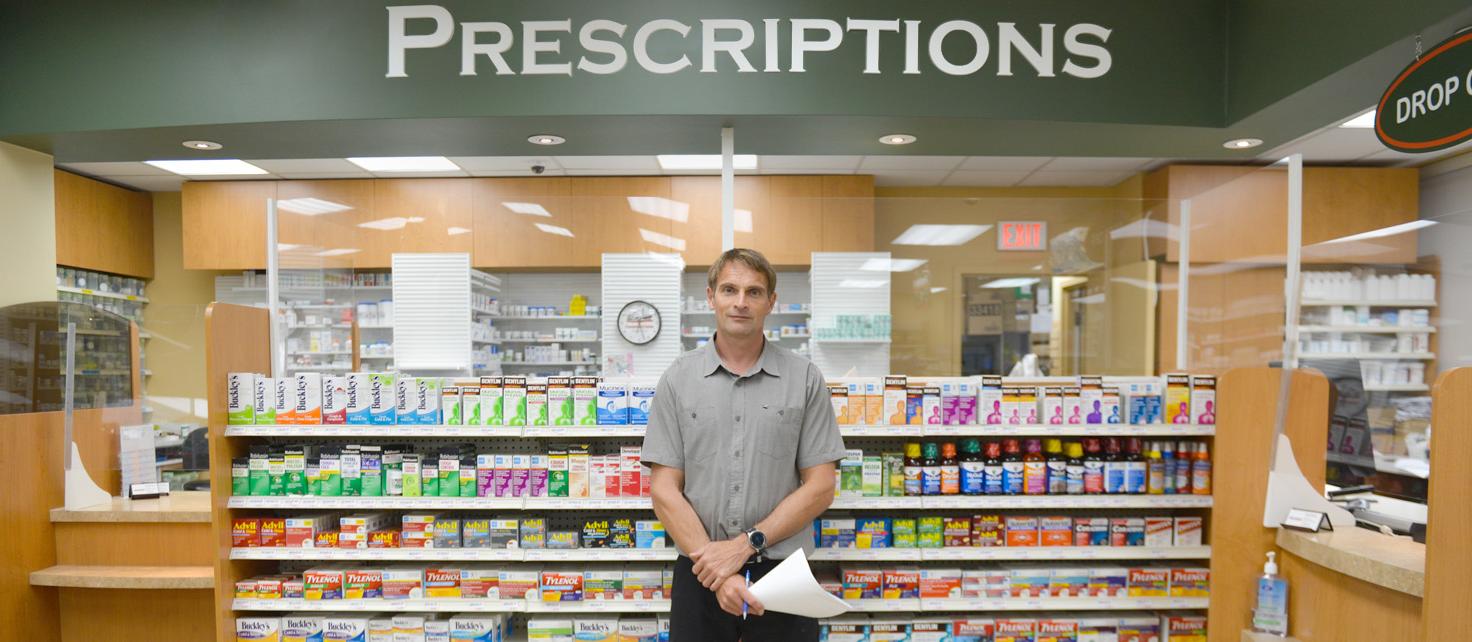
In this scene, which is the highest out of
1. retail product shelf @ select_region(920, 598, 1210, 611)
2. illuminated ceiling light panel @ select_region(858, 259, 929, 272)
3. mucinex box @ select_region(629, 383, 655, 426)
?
illuminated ceiling light panel @ select_region(858, 259, 929, 272)

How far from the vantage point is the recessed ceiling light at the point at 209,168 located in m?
7.26

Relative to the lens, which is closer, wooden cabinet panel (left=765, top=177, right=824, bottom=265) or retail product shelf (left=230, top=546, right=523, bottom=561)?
retail product shelf (left=230, top=546, right=523, bottom=561)

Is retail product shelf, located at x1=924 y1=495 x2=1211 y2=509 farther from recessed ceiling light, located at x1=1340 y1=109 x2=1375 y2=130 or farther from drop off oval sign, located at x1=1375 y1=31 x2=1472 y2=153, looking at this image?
recessed ceiling light, located at x1=1340 y1=109 x2=1375 y2=130

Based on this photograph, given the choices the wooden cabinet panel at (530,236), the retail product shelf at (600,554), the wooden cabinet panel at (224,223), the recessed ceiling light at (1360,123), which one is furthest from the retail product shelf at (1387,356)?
the wooden cabinet panel at (224,223)

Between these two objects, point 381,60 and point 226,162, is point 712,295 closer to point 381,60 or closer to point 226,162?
point 381,60

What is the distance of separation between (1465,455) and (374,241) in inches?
189

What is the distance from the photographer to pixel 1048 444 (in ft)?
11.8

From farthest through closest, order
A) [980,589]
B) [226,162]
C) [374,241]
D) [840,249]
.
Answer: [226,162], [374,241], [840,249], [980,589]

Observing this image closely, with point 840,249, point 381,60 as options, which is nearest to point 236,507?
point 381,60

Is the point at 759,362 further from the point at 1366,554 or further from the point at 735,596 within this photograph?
the point at 1366,554

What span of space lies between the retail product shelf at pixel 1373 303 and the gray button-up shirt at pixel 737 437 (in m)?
2.43

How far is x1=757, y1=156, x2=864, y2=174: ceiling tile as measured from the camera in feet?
23.4

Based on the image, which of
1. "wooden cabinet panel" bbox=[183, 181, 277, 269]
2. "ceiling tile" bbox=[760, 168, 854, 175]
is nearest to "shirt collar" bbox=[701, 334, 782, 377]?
"ceiling tile" bbox=[760, 168, 854, 175]

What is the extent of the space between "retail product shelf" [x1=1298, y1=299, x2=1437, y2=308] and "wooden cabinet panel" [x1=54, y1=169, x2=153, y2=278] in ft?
34.0
